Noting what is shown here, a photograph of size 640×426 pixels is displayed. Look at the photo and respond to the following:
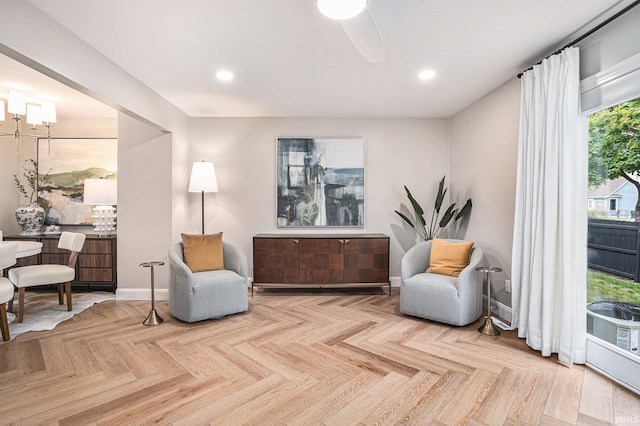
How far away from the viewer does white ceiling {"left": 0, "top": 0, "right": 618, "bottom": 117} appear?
2.22m

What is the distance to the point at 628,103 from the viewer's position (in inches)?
91.1

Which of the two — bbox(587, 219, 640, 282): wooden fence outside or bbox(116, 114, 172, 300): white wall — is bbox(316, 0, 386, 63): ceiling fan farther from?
bbox(116, 114, 172, 300): white wall

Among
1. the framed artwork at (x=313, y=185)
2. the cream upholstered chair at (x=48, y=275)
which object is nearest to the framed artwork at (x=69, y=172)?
the cream upholstered chair at (x=48, y=275)

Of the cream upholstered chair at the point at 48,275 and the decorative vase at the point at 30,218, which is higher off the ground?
the decorative vase at the point at 30,218

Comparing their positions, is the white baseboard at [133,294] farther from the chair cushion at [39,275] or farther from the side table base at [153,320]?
the side table base at [153,320]

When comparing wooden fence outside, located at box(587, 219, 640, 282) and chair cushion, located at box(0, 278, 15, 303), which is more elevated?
wooden fence outside, located at box(587, 219, 640, 282)

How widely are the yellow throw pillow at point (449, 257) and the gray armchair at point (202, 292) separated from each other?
219cm

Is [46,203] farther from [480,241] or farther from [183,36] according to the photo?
[480,241]

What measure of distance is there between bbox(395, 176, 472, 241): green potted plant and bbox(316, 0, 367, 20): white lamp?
3275 mm

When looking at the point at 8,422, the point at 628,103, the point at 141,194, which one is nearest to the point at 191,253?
the point at 141,194

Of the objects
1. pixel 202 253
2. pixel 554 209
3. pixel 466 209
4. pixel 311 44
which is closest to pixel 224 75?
Result: pixel 311 44

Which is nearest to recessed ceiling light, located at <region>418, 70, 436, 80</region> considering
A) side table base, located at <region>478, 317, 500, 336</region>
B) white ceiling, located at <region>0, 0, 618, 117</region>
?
white ceiling, located at <region>0, 0, 618, 117</region>

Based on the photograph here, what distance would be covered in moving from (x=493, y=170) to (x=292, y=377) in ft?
10.1

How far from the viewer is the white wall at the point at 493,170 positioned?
Answer: 11.6 feet
